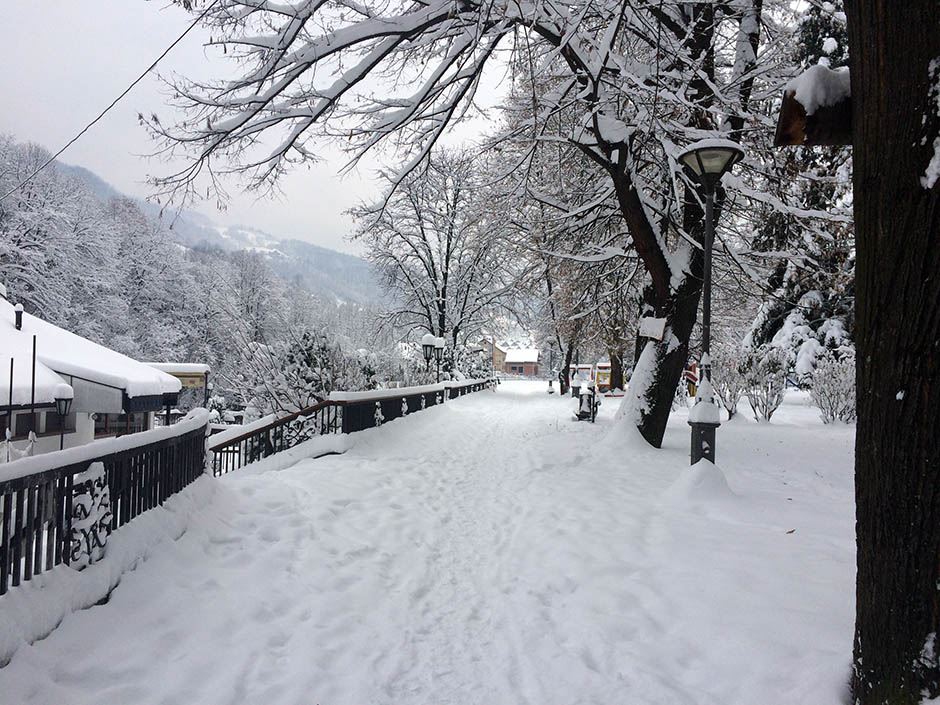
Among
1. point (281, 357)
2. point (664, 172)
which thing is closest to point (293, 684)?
point (664, 172)

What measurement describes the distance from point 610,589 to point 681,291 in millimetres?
6345

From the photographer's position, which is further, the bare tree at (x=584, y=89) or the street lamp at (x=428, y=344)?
the street lamp at (x=428, y=344)

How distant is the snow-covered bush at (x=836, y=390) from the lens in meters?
13.2

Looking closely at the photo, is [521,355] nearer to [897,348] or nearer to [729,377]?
[729,377]

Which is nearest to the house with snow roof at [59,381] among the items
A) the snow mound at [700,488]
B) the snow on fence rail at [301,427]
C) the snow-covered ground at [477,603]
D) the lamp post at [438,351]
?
the snow on fence rail at [301,427]

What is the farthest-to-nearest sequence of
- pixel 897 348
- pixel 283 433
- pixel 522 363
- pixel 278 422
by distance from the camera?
pixel 522 363 < pixel 283 433 < pixel 278 422 < pixel 897 348

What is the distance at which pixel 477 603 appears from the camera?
145 inches

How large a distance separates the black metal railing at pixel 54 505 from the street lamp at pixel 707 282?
5546 mm

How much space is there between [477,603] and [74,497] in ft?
8.83

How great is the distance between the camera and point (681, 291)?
344 inches

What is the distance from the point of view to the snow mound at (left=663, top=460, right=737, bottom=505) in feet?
18.0

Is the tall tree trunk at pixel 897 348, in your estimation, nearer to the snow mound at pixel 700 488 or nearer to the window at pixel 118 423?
the snow mound at pixel 700 488

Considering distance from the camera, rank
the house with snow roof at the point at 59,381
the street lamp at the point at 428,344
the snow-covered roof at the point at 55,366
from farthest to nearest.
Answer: the street lamp at the point at 428,344 → the house with snow roof at the point at 59,381 → the snow-covered roof at the point at 55,366

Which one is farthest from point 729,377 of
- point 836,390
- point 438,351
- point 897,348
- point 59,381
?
point 59,381
